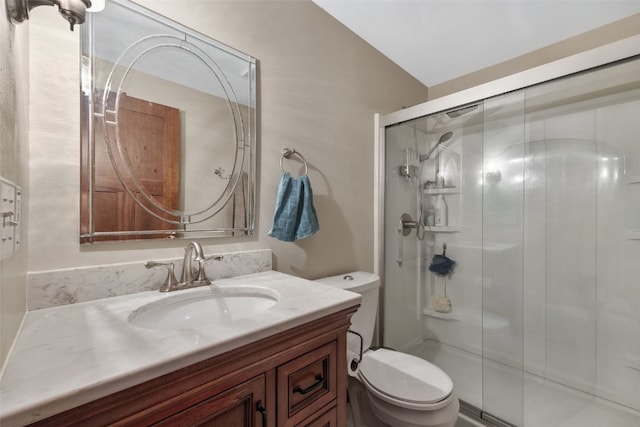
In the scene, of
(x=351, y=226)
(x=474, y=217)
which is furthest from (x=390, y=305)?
(x=474, y=217)

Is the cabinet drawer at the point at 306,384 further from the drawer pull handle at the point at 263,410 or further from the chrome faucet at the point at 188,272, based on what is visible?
the chrome faucet at the point at 188,272

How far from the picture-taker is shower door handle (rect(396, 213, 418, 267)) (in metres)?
2.03

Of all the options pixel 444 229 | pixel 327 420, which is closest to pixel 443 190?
pixel 444 229

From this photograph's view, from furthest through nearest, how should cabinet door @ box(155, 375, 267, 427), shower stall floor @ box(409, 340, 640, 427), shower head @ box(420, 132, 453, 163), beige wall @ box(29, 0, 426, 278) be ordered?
1. shower head @ box(420, 132, 453, 163)
2. shower stall floor @ box(409, 340, 640, 427)
3. beige wall @ box(29, 0, 426, 278)
4. cabinet door @ box(155, 375, 267, 427)

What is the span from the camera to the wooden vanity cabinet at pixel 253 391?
477 mm

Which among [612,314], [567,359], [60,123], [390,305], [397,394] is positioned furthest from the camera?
[390,305]

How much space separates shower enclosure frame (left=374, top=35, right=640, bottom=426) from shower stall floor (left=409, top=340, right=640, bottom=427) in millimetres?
599

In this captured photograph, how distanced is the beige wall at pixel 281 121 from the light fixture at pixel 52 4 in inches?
8.5

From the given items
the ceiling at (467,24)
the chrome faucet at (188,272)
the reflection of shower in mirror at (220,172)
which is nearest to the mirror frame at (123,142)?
the reflection of shower in mirror at (220,172)

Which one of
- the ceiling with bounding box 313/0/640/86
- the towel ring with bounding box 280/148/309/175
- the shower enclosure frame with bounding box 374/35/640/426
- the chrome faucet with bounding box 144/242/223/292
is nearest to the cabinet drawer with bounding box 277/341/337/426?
the chrome faucet with bounding box 144/242/223/292

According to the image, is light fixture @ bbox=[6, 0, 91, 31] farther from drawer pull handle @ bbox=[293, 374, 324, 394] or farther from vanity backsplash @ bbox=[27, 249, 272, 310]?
drawer pull handle @ bbox=[293, 374, 324, 394]

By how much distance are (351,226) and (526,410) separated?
1.38 m

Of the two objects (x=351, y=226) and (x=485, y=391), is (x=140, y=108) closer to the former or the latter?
(x=351, y=226)

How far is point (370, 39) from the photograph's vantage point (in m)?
1.84
